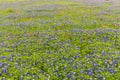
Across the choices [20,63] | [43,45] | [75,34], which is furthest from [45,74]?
[75,34]

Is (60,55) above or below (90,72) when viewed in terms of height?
above

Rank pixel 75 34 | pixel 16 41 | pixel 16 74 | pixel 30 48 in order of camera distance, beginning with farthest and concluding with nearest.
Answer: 1. pixel 75 34
2. pixel 16 41
3. pixel 30 48
4. pixel 16 74

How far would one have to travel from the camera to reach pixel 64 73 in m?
8.95

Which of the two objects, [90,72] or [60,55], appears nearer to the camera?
[90,72]

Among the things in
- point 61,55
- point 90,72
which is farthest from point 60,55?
point 90,72

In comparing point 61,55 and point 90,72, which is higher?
point 61,55

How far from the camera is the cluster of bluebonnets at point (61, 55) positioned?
8.84m

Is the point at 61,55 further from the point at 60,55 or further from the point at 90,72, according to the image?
the point at 90,72

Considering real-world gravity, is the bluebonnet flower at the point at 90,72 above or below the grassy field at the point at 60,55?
below

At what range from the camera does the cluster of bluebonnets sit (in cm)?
884

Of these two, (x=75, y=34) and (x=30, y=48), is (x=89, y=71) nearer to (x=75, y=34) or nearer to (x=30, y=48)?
(x=30, y=48)

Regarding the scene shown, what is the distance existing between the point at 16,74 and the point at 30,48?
11.4ft

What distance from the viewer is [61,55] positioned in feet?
35.4

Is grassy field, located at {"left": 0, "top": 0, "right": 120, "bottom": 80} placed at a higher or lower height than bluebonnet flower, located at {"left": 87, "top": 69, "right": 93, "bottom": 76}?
higher
